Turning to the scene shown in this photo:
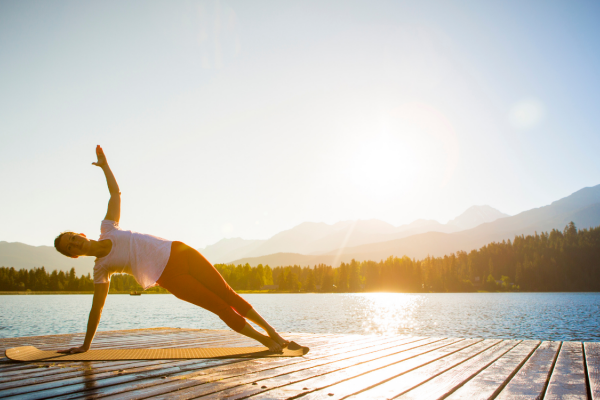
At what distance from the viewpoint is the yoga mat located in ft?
15.7

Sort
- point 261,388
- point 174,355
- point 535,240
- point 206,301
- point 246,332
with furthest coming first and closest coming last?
point 535,240 → point 174,355 → point 246,332 → point 206,301 → point 261,388

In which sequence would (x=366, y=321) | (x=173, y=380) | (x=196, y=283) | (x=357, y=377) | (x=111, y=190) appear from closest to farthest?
(x=173, y=380) → (x=357, y=377) → (x=196, y=283) → (x=111, y=190) → (x=366, y=321)

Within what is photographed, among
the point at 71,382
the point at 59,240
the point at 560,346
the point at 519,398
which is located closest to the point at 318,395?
the point at 519,398

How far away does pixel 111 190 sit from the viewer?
16.0 feet

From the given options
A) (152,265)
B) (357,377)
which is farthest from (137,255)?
(357,377)

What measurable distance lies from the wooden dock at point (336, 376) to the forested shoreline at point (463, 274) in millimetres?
141367

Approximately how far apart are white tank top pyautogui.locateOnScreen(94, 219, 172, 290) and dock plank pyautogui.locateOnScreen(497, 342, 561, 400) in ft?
11.4

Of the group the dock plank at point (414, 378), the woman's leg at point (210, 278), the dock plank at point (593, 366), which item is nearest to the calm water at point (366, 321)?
the dock plank at point (593, 366)

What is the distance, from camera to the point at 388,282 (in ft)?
477

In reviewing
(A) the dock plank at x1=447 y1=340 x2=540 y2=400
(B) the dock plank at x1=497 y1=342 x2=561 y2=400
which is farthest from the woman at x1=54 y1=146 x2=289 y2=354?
(B) the dock plank at x1=497 y1=342 x2=561 y2=400

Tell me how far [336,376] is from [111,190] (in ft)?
11.4

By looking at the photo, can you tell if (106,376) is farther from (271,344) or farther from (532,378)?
(532,378)

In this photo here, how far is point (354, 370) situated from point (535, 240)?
16397 cm

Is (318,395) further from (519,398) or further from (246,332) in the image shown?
(246,332)
